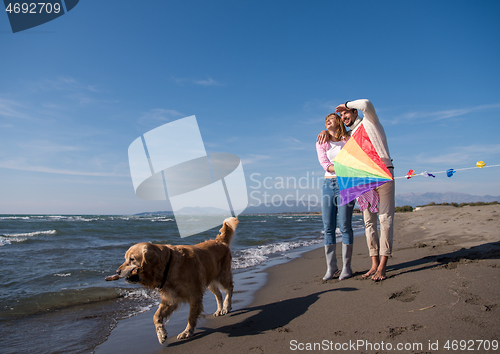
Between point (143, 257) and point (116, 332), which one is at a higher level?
point (143, 257)

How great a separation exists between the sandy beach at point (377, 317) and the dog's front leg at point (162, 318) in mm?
108

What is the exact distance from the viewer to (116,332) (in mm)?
3260

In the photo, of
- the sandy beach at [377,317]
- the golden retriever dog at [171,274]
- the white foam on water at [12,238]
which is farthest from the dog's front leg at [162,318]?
the white foam on water at [12,238]

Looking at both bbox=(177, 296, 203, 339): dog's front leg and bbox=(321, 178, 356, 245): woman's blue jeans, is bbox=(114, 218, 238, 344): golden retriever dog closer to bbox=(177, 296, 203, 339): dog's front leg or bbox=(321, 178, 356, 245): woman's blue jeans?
bbox=(177, 296, 203, 339): dog's front leg

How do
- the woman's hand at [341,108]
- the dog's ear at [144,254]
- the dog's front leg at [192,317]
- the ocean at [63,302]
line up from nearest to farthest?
the dog's ear at [144,254] → the dog's front leg at [192,317] → the ocean at [63,302] → the woman's hand at [341,108]

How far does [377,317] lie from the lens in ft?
8.41

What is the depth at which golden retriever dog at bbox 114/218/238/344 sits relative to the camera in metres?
2.80

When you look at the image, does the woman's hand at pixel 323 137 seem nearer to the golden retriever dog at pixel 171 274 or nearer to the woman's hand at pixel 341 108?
the woman's hand at pixel 341 108

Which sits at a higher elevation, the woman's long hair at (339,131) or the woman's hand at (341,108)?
the woman's hand at (341,108)

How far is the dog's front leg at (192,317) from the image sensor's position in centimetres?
301

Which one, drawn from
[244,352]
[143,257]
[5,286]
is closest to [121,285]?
[5,286]

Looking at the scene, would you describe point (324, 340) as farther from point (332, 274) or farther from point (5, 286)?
point (5, 286)

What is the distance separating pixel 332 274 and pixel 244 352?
7.90 feet

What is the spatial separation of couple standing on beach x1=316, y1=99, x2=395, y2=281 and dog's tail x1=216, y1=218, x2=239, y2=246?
4.79 ft
